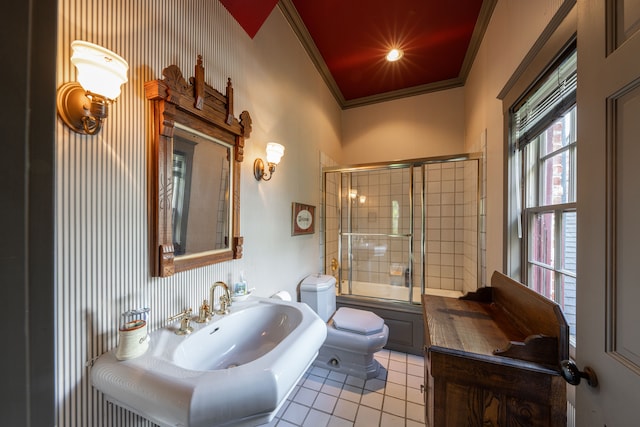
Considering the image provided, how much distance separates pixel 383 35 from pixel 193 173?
2.05m

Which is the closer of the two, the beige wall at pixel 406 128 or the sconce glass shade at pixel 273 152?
the sconce glass shade at pixel 273 152

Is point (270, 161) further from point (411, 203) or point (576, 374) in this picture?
point (411, 203)

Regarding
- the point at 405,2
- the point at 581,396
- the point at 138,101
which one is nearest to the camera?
the point at 581,396

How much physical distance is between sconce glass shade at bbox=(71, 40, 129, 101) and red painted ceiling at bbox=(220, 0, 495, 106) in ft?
3.03

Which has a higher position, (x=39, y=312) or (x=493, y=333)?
(x=39, y=312)

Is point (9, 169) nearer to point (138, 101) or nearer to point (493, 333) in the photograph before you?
point (138, 101)

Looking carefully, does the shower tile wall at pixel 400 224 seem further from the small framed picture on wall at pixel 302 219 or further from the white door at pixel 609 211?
the white door at pixel 609 211

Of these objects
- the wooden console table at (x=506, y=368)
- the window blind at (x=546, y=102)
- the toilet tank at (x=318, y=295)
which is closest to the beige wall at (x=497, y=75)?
the window blind at (x=546, y=102)

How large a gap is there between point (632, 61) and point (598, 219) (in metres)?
0.37

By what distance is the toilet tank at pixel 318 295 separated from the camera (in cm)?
205

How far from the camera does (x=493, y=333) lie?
979 millimetres

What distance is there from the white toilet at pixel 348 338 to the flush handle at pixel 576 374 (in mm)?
1286

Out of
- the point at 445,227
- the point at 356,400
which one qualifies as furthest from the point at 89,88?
the point at 445,227

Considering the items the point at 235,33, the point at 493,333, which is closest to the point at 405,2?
the point at 235,33
